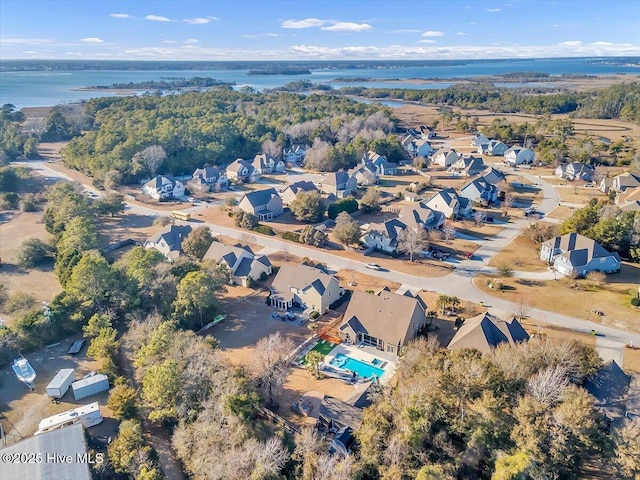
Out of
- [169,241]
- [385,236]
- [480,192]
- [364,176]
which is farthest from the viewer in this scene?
[364,176]

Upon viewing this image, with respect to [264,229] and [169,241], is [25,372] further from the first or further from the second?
[264,229]

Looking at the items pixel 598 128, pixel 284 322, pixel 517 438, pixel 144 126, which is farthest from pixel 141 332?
pixel 598 128

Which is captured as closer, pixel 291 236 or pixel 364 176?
pixel 291 236

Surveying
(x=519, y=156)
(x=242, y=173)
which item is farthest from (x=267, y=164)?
(x=519, y=156)

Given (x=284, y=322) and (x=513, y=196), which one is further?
(x=513, y=196)

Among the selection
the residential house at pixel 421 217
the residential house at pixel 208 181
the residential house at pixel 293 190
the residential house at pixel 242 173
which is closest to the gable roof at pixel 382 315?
the residential house at pixel 421 217

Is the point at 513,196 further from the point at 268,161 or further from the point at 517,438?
the point at 517,438
